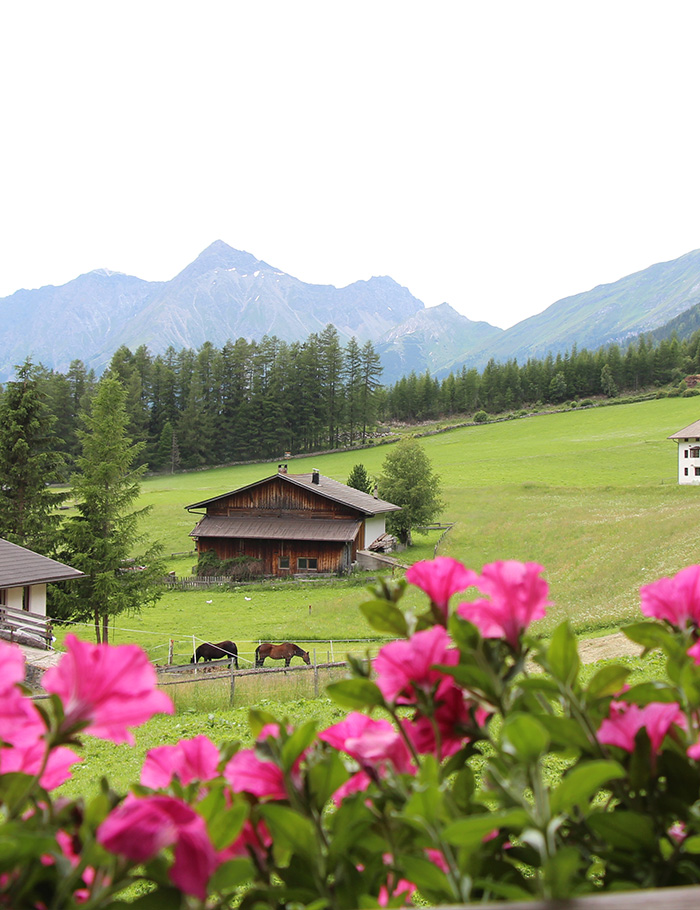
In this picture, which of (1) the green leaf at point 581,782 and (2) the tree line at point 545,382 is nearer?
(1) the green leaf at point 581,782

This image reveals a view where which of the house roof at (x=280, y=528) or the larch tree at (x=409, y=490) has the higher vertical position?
the larch tree at (x=409, y=490)

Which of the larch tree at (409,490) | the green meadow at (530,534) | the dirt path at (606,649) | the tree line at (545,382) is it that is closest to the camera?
the dirt path at (606,649)

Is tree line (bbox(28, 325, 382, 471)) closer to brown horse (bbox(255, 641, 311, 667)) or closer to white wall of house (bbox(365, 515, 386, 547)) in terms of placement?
white wall of house (bbox(365, 515, 386, 547))

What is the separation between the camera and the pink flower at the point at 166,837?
2.16 feet

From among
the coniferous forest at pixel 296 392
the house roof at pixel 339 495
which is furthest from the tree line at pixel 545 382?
the house roof at pixel 339 495

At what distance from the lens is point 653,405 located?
68375 mm

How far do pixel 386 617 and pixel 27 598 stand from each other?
68.3 feet

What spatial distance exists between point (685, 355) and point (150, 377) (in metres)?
69.0

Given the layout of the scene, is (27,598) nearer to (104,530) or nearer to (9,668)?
(104,530)

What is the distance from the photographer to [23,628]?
16.7 meters

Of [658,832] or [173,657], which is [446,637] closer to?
[658,832]

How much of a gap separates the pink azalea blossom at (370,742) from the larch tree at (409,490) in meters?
35.1

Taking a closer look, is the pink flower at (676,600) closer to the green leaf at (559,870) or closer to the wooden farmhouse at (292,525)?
the green leaf at (559,870)

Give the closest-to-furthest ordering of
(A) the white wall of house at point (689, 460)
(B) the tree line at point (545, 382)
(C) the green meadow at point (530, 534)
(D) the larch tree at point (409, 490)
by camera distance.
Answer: (C) the green meadow at point (530, 534) < (D) the larch tree at point (409, 490) < (A) the white wall of house at point (689, 460) < (B) the tree line at point (545, 382)
